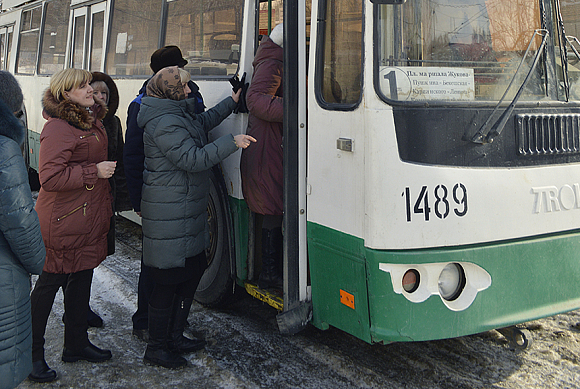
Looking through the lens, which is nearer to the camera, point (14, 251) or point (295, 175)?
point (14, 251)

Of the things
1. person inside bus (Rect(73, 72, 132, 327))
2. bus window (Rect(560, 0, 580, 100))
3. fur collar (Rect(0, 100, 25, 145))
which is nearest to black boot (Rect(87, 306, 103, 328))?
person inside bus (Rect(73, 72, 132, 327))

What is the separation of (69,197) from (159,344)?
1.09 metres

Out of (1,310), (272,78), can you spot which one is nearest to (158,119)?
(272,78)

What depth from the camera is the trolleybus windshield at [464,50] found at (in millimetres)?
2902

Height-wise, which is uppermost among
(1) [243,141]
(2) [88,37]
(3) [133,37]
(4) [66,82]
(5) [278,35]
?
(2) [88,37]

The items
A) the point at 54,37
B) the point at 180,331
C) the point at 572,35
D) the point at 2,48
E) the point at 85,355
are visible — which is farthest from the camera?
the point at 2,48

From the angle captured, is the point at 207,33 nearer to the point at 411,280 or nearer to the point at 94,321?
the point at 94,321

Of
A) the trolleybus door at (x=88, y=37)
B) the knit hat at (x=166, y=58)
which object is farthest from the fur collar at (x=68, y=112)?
the trolleybus door at (x=88, y=37)

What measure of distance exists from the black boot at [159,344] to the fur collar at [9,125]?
1520 millimetres

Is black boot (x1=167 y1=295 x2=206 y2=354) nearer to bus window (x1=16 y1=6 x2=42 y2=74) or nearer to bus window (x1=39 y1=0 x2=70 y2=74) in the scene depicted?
bus window (x1=39 y1=0 x2=70 y2=74)

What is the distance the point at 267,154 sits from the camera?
152 inches

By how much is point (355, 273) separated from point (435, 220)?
502 mm

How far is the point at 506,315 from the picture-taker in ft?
10.1

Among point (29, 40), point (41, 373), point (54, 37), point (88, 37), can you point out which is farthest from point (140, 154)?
point (29, 40)
